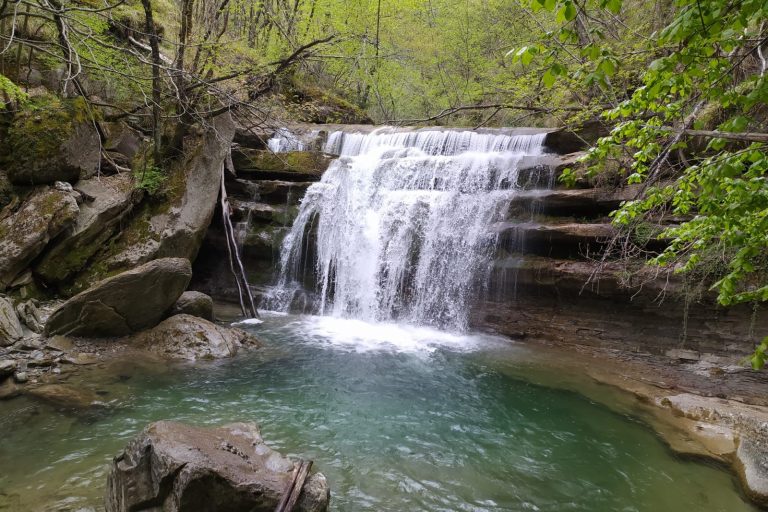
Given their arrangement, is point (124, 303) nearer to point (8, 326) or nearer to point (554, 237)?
point (8, 326)

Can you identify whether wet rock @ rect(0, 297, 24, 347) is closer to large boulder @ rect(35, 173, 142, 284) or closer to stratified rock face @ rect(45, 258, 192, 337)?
stratified rock face @ rect(45, 258, 192, 337)

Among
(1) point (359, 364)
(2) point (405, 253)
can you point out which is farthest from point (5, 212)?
(2) point (405, 253)

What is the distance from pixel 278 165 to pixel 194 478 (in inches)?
444

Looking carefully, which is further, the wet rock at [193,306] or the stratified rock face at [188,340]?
the wet rock at [193,306]

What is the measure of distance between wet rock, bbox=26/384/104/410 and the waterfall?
622 centimetres

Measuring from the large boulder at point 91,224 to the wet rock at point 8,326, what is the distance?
5.09ft

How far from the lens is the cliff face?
318 inches

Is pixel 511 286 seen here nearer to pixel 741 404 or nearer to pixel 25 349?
pixel 741 404

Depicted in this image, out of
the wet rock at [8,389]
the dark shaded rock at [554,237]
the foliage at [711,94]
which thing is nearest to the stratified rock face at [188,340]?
the wet rock at [8,389]

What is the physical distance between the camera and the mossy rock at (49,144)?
27.9ft

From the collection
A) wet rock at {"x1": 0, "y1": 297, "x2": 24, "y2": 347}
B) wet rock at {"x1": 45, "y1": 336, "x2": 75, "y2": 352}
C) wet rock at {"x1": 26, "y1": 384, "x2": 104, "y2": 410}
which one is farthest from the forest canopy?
wet rock at {"x1": 26, "y1": 384, "x2": 104, "y2": 410}

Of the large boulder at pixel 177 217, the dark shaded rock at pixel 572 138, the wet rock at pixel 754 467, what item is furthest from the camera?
the dark shaded rock at pixel 572 138

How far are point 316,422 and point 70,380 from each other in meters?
3.46

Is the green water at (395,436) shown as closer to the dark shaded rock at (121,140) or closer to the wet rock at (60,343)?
the wet rock at (60,343)
